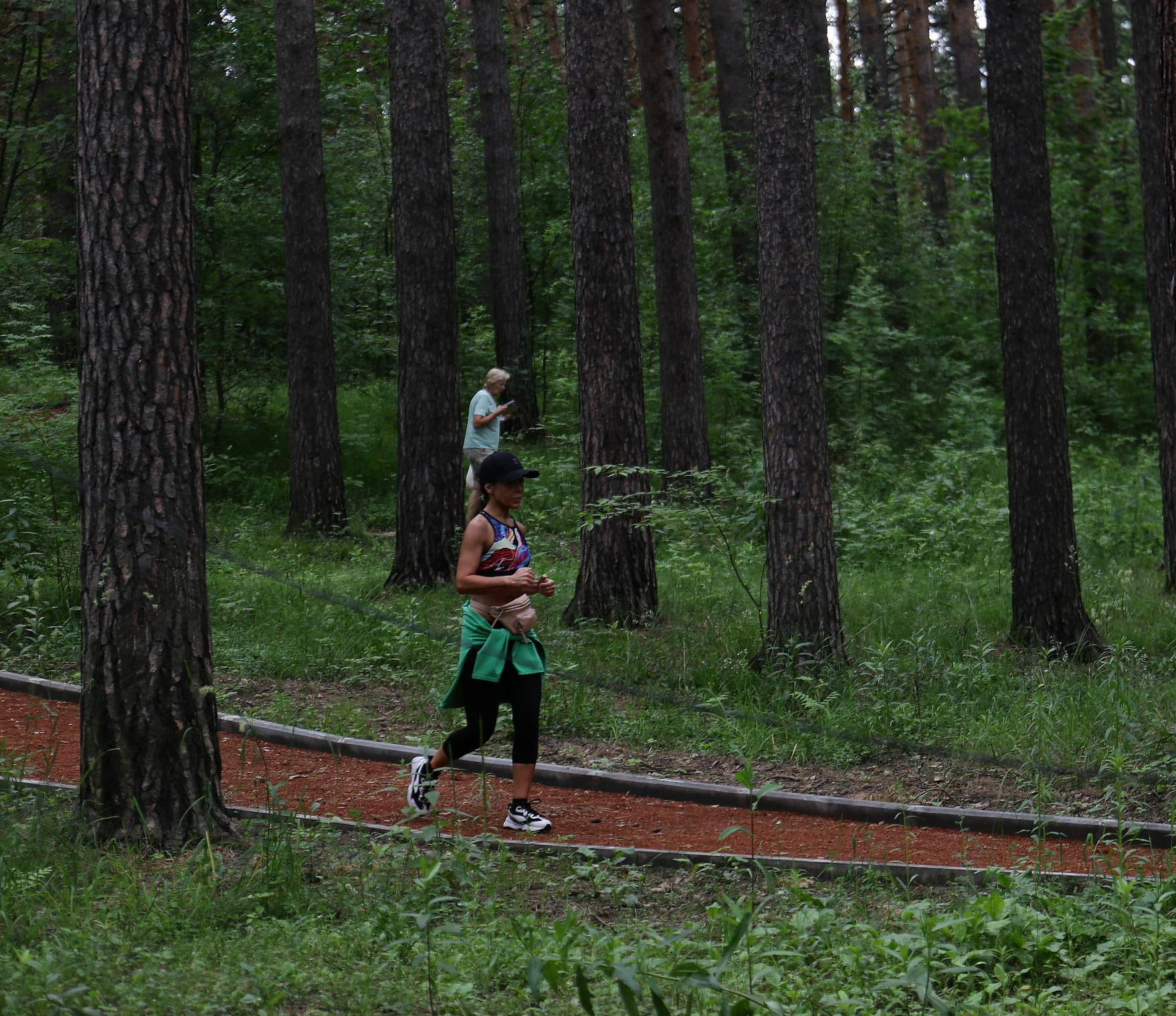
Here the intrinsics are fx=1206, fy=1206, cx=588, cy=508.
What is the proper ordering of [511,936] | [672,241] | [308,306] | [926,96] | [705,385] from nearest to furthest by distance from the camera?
1. [511,936]
2. [308,306]
3. [672,241]
4. [705,385]
5. [926,96]

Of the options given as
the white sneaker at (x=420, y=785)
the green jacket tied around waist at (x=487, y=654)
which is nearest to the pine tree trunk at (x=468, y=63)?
the green jacket tied around waist at (x=487, y=654)

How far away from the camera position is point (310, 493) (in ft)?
53.7

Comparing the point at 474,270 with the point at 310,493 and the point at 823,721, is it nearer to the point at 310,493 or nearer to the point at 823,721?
the point at 310,493

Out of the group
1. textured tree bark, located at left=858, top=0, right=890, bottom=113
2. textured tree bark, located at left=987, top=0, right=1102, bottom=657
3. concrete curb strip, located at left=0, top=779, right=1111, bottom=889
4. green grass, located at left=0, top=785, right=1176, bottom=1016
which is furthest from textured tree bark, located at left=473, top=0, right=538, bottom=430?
green grass, located at left=0, top=785, right=1176, bottom=1016

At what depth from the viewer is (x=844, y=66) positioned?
32.6 m

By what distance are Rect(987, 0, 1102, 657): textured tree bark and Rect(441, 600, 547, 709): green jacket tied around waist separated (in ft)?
18.7

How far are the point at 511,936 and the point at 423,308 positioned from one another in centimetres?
940

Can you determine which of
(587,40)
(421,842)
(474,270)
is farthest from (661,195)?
(421,842)

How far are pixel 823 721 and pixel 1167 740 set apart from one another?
84.8 inches

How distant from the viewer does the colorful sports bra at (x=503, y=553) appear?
6.35 m

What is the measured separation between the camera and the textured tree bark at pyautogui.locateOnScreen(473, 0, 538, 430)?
817 inches

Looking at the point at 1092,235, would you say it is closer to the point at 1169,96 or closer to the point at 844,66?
the point at 844,66

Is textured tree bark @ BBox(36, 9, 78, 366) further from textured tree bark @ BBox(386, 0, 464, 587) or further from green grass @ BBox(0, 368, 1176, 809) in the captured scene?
textured tree bark @ BBox(386, 0, 464, 587)

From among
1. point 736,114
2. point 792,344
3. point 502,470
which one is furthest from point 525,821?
point 736,114
